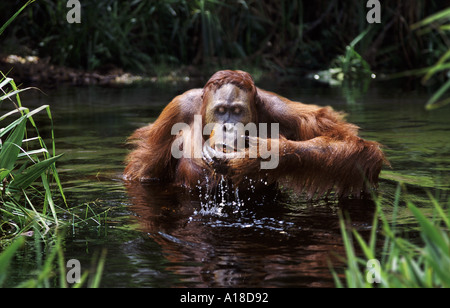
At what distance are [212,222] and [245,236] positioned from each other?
1.24 feet

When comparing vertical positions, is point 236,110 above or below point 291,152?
above

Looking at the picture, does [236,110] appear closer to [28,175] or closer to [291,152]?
[291,152]

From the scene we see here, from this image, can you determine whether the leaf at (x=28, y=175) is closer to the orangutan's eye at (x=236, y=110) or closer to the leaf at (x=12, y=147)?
the leaf at (x=12, y=147)

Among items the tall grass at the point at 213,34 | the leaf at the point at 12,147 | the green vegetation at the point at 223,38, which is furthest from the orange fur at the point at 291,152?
the tall grass at the point at 213,34

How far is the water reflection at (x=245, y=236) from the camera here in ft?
10.2

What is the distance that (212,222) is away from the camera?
4.14 m

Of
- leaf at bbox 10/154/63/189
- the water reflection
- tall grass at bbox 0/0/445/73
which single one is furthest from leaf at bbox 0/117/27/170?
tall grass at bbox 0/0/445/73

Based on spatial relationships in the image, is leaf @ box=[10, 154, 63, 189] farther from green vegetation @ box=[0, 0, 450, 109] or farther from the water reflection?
green vegetation @ box=[0, 0, 450, 109]

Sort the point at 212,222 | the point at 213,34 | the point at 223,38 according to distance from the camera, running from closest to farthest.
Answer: the point at 212,222 < the point at 213,34 < the point at 223,38

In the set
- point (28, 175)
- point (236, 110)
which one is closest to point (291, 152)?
point (236, 110)

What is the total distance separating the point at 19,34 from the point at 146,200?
12576mm

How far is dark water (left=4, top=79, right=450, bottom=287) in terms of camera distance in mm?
3158
